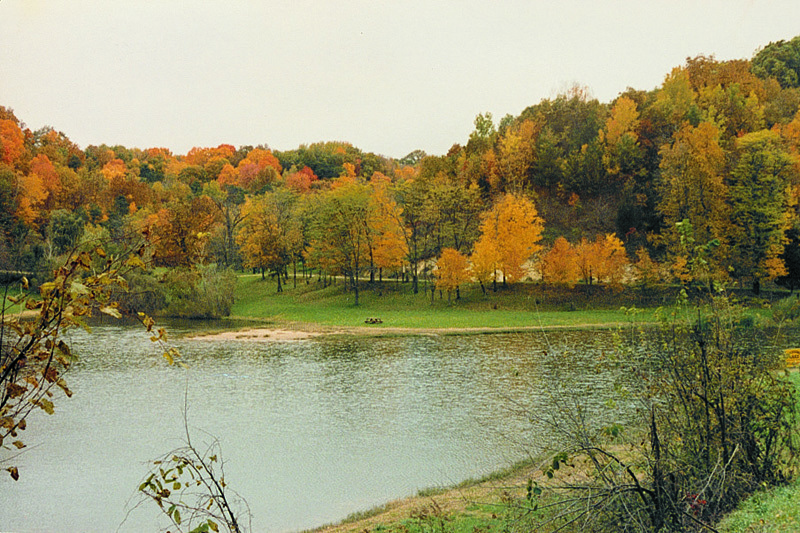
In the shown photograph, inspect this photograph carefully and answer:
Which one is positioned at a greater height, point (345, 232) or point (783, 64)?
point (783, 64)

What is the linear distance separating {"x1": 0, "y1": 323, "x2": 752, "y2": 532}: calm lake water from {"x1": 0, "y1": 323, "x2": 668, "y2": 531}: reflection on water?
4cm

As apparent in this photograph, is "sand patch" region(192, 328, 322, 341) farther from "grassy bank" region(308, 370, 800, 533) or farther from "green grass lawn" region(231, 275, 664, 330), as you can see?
"grassy bank" region(308, 370, 800, 533)

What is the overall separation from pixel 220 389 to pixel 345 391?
3927 millimetres

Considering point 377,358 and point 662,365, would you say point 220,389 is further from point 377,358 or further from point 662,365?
point 662,365

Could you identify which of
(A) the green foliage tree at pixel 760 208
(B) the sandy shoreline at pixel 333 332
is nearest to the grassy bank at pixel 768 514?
(B) the sandy shoreline at pixel 333 332

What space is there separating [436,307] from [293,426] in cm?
2831

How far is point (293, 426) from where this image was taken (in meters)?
14.8

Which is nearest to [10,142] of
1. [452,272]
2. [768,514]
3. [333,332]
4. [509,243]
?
[333,332]

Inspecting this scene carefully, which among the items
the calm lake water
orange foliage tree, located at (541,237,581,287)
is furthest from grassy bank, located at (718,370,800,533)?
orange foliage tree, located at (541,237,581,287)

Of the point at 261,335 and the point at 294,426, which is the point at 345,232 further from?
the point at 294,426

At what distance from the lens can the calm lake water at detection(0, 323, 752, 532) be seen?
33.7ft

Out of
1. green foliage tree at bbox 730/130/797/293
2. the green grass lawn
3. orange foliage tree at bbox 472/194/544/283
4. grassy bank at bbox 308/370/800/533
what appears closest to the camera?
grassy bank at bbox 308/370/800/533

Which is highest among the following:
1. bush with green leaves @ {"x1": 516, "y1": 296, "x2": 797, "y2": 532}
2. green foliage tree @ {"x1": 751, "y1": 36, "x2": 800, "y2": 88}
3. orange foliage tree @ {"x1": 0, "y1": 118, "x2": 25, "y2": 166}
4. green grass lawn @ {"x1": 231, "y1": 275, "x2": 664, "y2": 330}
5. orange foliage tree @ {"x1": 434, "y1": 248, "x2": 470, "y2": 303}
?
green foliage tree @ {"x1": 751, "y1": 36, "x2": 800, "y2": 88}

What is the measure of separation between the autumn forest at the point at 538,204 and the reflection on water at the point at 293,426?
524 inches
